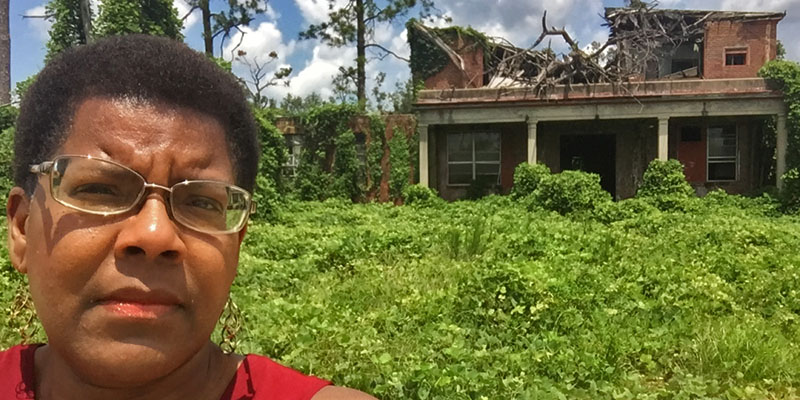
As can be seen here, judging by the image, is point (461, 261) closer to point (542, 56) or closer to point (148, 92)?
point (148, 92)

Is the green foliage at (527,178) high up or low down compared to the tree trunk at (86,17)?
down

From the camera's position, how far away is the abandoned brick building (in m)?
16.7

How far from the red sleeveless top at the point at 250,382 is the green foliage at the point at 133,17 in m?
17.2

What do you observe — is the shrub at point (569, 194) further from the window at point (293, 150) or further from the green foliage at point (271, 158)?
the window at point (293, 150)

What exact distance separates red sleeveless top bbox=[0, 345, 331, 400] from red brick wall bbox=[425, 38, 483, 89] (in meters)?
21.0

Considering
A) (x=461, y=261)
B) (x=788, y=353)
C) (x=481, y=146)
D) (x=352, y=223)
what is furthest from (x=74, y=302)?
(x=481, y=146)

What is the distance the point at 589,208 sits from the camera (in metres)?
14.8

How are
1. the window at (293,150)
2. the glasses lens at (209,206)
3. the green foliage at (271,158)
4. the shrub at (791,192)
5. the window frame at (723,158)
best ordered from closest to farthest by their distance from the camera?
1. the glasses lens at (209,206)
2. the shrub at (791,192)
3. the green foliage at (271,158)
4. the window frame at (723,158)
5. the window at (293,150)

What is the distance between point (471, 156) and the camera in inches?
754

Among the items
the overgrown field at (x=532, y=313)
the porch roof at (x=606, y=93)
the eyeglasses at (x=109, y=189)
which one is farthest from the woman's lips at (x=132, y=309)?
the porch roof at (x=606, y=93)

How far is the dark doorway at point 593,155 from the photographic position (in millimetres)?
19672

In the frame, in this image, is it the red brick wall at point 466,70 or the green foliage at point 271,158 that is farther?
the red brick wall at point 466,70

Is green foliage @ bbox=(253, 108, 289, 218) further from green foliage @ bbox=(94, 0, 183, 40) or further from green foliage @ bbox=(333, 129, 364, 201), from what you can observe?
green foliage @ bbox=(94, 0, 183, 40)

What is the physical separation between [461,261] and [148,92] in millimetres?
6805
